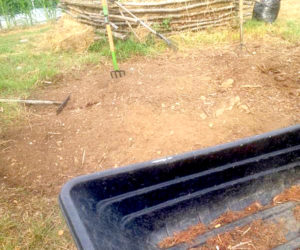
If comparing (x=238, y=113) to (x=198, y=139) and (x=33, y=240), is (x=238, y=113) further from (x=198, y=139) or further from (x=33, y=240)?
(x=33, y=240)

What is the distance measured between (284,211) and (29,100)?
304 centimetres

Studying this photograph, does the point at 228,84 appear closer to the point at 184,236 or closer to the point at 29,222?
the point at 184,236

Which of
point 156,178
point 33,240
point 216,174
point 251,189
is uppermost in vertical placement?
point 156,178

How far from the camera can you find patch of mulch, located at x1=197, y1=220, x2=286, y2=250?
1571 mm

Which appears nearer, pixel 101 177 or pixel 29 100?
pixel 101 177

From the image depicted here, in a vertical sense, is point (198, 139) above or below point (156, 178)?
below

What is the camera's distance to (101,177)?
51.0 inches

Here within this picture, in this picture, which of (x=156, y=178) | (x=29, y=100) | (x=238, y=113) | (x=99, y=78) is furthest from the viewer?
(x=99, y=78)

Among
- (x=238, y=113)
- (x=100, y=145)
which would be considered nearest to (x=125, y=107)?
(x=100, y=145)

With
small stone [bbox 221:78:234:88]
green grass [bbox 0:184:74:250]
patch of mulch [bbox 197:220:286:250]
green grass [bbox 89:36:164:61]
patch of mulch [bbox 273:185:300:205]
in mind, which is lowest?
green grass [bbox 0:184:74:250]

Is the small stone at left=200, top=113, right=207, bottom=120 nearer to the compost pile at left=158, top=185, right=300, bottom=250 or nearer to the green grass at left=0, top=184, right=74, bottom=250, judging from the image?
the compost pile at left=158, top=185, right=300, bottom=250

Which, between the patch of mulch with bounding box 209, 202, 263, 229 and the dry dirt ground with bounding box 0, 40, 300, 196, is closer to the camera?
the patch of mulch with bounding box 209, 202, 263, 229

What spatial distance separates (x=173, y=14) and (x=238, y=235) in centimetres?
451

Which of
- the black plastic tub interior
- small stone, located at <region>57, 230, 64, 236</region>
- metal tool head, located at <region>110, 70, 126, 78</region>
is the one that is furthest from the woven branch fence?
the black plastic tub interior
